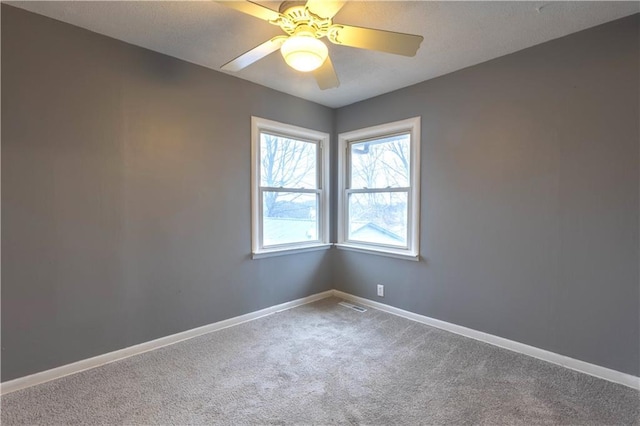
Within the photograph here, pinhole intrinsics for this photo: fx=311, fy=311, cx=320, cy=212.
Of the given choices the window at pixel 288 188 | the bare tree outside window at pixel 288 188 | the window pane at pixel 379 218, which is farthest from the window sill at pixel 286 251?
the window pane at pixel 379 218

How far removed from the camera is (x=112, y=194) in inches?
91.3

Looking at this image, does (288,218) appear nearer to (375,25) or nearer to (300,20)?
(375,25)

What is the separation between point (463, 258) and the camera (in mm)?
2826

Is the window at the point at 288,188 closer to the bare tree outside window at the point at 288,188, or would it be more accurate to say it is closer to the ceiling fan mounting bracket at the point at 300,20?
the bare tree outside window at the point at 288,188

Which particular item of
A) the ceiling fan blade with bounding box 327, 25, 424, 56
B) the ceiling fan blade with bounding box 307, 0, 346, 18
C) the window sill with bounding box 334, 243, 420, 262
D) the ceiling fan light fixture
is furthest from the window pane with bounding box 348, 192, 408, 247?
the ceiling fan blade with bounding box 307, 0, 346, 18

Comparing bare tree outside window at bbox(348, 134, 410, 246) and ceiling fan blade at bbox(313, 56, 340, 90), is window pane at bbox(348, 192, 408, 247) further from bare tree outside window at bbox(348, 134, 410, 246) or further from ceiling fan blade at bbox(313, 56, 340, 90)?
ceiling fan blade at bbox(313, 56, 340, 90)

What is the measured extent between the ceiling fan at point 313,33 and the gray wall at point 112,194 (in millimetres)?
1256

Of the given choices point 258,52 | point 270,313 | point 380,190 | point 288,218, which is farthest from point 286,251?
point 258,52

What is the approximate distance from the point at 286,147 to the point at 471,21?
2.08 m

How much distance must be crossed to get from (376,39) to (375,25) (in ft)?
1.64

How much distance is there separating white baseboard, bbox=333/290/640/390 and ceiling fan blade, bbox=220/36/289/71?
8.88 feet

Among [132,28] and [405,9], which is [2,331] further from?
[405,9]

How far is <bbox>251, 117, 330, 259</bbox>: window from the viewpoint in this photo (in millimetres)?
3219

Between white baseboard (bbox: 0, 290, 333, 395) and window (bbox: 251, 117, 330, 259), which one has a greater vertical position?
window (bbox: 251, 117, 330, 259)
